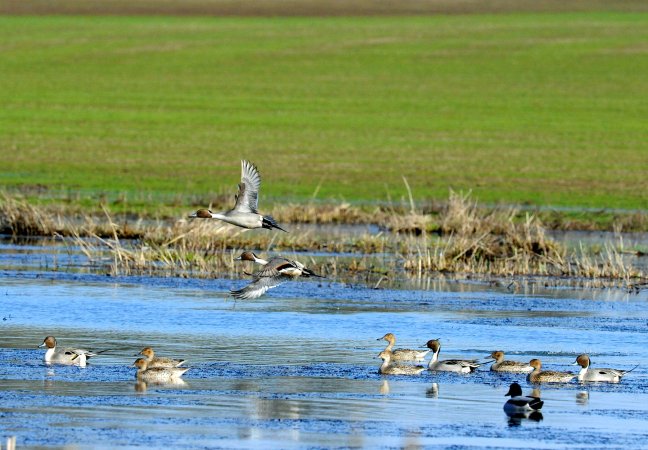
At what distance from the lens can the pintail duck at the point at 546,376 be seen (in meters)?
18.5

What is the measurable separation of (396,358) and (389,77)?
2529 inches

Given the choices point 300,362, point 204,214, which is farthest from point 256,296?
point 204,214

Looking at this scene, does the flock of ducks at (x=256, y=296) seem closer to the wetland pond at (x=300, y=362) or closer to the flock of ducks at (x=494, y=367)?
the flock of ducks at (x=494, y=367)

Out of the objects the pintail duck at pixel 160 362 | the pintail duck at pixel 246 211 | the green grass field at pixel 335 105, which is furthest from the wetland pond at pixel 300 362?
the green grass field at pixel 335 105

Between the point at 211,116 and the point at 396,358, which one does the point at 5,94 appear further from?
the point at 396,358

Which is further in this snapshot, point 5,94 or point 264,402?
point 5,94

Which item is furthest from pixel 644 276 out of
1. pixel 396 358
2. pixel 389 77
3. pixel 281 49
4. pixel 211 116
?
pixel 281 49

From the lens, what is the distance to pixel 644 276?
1115 inches

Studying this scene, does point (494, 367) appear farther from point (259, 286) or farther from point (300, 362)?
point (259, 286)

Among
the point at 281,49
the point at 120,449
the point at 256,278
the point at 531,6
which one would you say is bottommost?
the point at 120,449

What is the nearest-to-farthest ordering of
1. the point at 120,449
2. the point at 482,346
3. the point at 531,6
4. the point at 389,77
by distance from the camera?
the point at 120,449, the point at 482,346, the point at 389,77, the point at 531,6

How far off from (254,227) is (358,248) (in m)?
12.1

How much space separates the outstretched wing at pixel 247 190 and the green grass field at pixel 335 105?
22.7 m

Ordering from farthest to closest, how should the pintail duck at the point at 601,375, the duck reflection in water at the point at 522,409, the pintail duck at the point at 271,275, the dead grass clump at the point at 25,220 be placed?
1. the dead grass clump at the point at 25,220
2. the pintail duck at the point at 271,275
3. the pintail duck at the point at 601,375
4. the duck reflection in water at the point at 522,409
